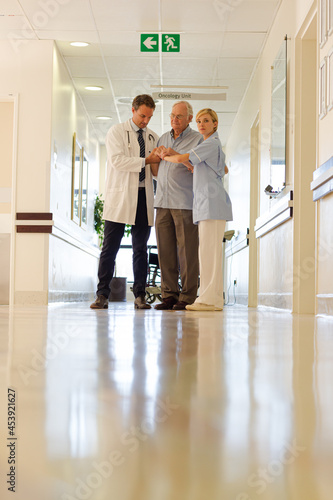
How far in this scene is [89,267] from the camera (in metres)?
11.2

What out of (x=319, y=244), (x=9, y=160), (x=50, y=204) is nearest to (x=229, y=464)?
(x=319, y=244)

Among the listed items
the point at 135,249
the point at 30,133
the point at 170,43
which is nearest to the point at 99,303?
the point at 135,249

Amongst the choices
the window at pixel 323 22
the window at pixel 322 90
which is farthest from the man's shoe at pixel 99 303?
the window at pixel 323 22

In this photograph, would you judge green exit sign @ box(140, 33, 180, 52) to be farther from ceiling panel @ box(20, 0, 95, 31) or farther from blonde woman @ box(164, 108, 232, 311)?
blonde woman @ box(164, 108, 232, 311)

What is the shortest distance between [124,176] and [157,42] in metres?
3.33

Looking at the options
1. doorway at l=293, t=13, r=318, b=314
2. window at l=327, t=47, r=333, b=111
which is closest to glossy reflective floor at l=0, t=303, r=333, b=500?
window at l=327, t=47, r=333, b=111

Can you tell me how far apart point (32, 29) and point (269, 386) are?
7.07 metres

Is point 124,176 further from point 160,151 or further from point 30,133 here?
point 30,133

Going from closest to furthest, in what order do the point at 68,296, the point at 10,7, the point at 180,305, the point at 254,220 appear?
1. the point at 180,305
2. the point at 10,7
3. the point at 254,220
4. the point at 68,296

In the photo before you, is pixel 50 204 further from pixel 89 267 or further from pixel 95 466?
pixel 95 466

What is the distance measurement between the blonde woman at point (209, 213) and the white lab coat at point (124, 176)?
1.33ft

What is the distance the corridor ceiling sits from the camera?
6.29 meters

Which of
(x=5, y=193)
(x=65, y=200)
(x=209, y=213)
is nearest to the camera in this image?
(x=209, y=213)

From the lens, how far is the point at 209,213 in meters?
3.89
